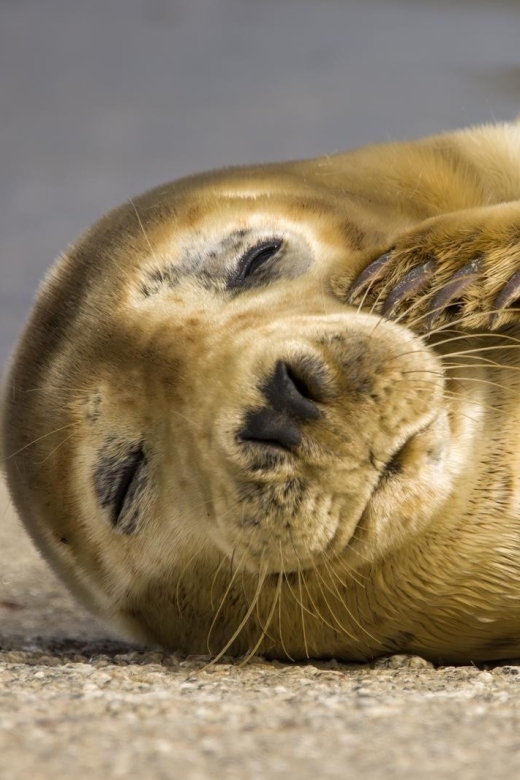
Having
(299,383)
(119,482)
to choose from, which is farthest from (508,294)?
(119,482)

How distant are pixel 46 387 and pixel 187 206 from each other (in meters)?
0.60

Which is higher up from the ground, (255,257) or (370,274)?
(255,257)

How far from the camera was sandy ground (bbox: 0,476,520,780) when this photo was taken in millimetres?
1303

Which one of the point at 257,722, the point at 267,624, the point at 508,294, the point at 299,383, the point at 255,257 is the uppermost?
the point at 255,257

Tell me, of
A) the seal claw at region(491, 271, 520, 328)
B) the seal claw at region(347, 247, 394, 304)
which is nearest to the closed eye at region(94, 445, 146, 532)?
the seal claw at region(347, 247, 394, 304)

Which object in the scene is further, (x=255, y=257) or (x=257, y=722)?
(x=255, y=257)

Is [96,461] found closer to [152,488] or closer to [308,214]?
[152,488]

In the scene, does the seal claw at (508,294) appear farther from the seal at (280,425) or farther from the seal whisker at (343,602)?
the seal whisker at (343,602)

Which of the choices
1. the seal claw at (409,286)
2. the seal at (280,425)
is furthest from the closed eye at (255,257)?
the seal claw at (409,286)

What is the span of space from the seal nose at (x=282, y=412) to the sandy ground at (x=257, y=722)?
0.46 metres

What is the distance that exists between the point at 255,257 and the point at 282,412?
2.36 feet

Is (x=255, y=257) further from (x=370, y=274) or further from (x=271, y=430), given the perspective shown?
(x=271, y=430)

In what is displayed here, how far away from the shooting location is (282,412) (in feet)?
6.97

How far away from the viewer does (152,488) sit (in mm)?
2537
